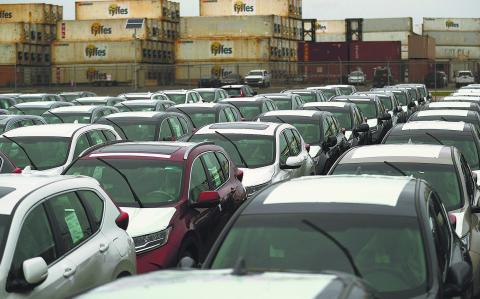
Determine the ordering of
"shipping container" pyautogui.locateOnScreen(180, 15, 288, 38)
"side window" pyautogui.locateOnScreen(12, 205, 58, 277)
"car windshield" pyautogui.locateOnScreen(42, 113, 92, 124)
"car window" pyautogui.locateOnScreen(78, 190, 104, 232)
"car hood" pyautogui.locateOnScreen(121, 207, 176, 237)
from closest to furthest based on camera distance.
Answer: "side window" pyautogui.locateOnScreen(12, 205, 58, 277) < "car window" pyautogui.locateOnScreen(78, 190, 104, 232) < "car hood" pyautogui.locateOnScreen(121, 207, 176, 237) < "car windshield" pyautogui.locateOnScreen(42, 113, 92, 124) < "shipping container" pyautogui.locateOnScreen(180, 15, 288, 38)

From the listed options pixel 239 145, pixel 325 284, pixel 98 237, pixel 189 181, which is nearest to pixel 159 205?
pixel 189 181

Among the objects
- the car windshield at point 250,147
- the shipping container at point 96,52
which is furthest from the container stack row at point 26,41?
the car windshield at point 250,147

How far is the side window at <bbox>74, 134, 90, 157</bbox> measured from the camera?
535 inches

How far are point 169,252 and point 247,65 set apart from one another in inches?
2772

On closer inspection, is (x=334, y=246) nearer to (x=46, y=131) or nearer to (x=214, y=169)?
(x=214, y=169)

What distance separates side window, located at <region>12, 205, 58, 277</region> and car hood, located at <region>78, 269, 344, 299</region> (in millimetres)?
2247

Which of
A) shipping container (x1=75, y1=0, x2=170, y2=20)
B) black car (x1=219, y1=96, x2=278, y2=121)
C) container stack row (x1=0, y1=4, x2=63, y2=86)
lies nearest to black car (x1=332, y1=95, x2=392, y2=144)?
black car (x1=219, y1=96, x2=278, y2=121)

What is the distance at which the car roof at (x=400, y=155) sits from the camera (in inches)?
364

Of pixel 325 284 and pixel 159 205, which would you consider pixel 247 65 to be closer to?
pixel 159 205

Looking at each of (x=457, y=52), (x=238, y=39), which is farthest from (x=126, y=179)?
(x=457, y=52)

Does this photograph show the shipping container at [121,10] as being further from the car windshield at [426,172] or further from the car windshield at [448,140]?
the car windshield at [426,172]

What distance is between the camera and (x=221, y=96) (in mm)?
36344

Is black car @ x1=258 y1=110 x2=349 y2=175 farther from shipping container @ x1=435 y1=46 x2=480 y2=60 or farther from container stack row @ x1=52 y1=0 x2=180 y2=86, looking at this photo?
shipping container @ x1=435 y1=46 x2=480 y2=60

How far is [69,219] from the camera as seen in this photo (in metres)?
6.69
